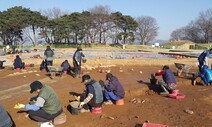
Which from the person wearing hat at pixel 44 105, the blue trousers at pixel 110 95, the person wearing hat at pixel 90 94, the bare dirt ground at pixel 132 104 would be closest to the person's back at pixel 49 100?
the person wearing hat at pixel 44 105

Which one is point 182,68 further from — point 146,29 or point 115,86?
point 146,29

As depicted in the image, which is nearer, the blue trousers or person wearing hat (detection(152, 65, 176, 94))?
the blue trousers

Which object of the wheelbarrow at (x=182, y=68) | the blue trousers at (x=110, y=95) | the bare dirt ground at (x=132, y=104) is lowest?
the bare dirt ground at (x=132, y=104)

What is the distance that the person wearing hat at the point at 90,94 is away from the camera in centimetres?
784

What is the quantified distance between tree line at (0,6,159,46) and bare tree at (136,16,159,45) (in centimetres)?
1920

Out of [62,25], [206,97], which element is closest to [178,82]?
[206,97]

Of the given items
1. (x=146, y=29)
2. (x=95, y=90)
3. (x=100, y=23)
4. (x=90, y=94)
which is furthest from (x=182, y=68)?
(x=146, y=29)

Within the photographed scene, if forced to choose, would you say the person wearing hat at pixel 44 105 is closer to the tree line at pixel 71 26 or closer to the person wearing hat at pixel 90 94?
the person wearing hat at pixel 90 94

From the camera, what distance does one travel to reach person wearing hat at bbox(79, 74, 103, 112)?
784 centimetres

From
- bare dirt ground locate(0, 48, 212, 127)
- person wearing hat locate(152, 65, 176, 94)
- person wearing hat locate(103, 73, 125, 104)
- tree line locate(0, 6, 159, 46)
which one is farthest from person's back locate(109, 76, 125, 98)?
tree line locate(0, 6, 159, 46)

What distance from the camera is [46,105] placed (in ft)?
22.5

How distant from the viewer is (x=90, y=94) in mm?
7836

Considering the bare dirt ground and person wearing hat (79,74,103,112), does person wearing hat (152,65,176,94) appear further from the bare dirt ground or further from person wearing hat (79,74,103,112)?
person wearing hat (79,74,103,112)

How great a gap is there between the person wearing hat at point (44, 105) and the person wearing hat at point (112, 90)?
2.07m
